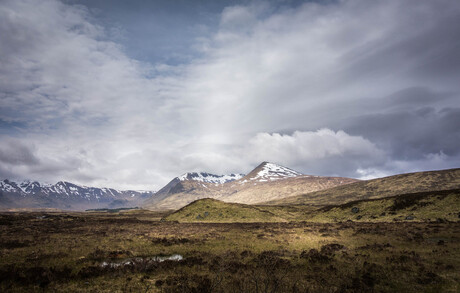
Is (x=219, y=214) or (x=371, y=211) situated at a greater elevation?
(x=371, y=211)

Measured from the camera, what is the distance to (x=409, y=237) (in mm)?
28562

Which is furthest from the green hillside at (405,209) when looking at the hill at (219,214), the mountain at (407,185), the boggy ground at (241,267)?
the mountain at (407,185)

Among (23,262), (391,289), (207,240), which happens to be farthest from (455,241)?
(23,262)

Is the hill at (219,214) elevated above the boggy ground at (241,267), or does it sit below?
below

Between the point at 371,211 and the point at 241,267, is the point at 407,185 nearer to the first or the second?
the point at 371,211

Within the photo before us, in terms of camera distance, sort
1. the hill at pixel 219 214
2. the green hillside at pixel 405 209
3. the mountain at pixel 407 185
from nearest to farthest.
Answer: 1. the green hillside at pixel 405 209
2. the hill at pixel 219 214
3. the mountain at pixel 407 185

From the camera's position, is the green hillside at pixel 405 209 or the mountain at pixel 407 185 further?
the mountain at pixel 407 185

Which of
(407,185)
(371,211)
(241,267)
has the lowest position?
(371,211)

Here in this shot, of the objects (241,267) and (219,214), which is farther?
(219,214)

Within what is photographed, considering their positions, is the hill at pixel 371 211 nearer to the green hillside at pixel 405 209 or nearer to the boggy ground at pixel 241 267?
the green hillside at pixel 405 209

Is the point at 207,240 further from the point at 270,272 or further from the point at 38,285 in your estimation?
the point at 38,285

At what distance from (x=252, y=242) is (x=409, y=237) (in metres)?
20.1

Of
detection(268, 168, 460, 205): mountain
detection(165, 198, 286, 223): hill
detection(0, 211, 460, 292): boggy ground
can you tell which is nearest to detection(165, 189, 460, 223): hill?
detection(165, 198, 286, 223): hill

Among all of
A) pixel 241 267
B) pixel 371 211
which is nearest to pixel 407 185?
pixel 371 211
